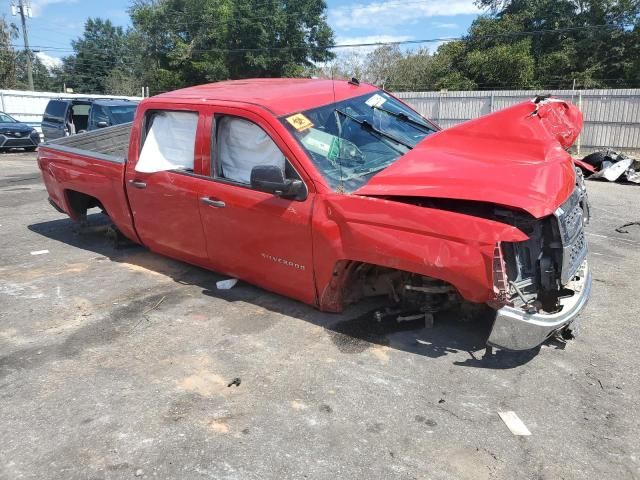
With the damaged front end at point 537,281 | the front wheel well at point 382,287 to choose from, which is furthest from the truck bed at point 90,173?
the damaged front end at point 537,281

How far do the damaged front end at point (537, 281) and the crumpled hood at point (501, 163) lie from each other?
0.58 feet

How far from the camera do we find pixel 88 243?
6.84 m

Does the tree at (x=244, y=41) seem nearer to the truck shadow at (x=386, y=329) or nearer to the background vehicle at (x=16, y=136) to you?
the background vehicle at (x=16, y=136)

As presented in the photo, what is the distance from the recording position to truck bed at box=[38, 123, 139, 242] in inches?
216

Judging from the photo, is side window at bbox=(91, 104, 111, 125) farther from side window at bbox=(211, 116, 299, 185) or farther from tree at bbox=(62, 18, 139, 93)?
tree at bbox=(62, 18, 139, 93)

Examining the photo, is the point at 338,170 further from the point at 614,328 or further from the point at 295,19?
the point at 295,19

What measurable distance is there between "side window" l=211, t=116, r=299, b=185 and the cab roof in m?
0.20

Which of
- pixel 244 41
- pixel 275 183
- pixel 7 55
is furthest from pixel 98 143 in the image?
pixel 7 55

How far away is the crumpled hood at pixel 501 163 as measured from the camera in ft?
10.6

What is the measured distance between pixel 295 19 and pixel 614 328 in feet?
123

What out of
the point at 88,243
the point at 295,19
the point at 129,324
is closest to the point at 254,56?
the point at 295,19

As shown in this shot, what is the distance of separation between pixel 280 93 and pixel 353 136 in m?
→ 0.75

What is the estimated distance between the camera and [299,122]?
13.5 feet

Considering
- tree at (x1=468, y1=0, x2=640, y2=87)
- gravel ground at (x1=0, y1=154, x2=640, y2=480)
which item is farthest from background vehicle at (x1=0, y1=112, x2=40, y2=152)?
tree at (x1=468, y1=0, x2=640, y2=87)
